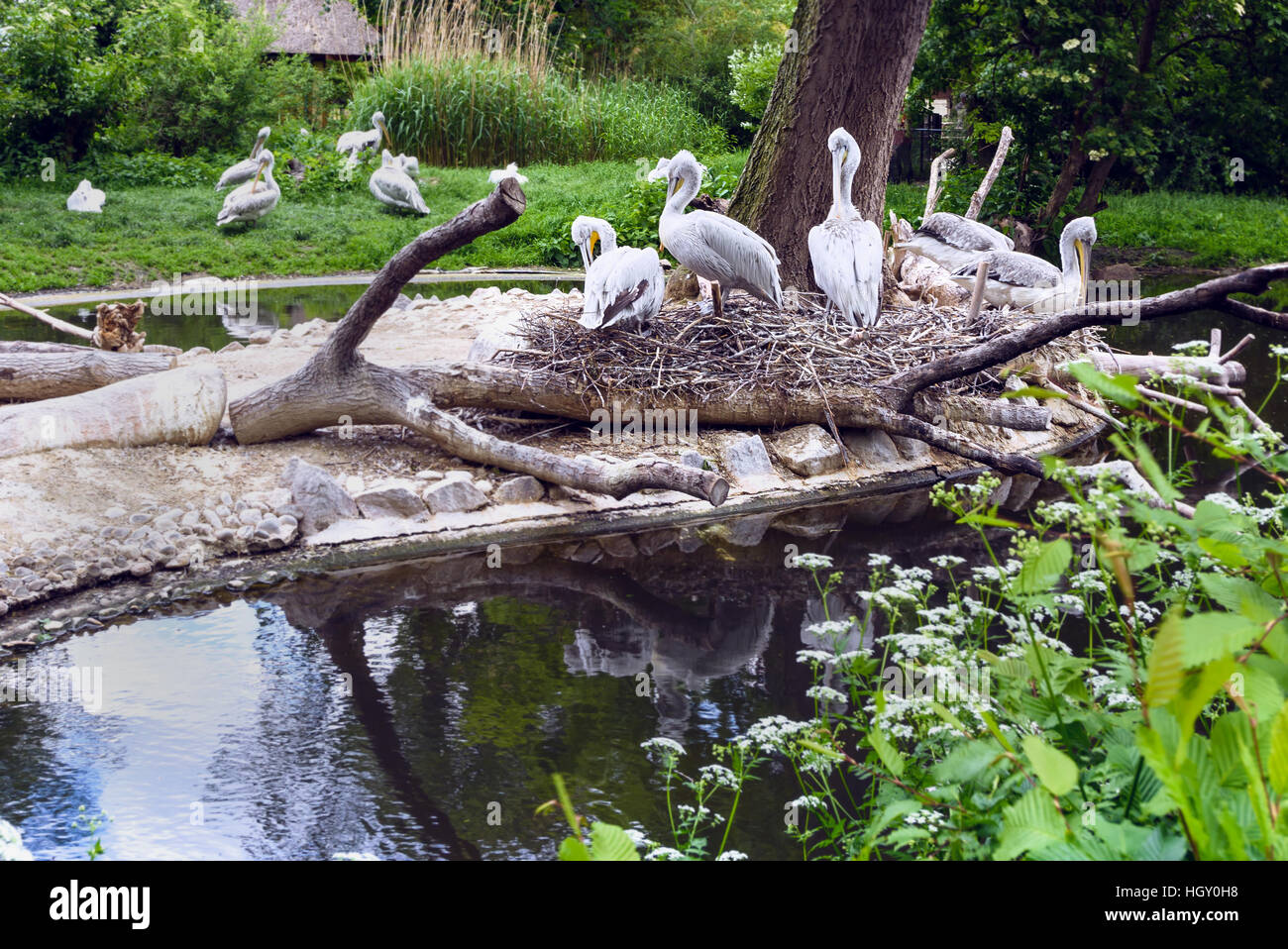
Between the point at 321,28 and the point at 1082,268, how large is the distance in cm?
1904

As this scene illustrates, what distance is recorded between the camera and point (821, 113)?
7457 mm

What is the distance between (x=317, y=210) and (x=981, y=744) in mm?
13659

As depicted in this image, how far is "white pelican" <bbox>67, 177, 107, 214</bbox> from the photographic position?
12.6m

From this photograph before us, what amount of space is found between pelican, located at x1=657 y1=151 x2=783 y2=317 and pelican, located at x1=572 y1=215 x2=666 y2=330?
0.29 m

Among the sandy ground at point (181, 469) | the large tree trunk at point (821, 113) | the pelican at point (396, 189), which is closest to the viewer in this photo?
the sandy ground at point (181, 469)

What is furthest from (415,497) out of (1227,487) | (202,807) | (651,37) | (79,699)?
(651,37)

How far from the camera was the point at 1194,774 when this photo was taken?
4.06 feet

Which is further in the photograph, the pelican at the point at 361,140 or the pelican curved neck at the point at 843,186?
the pelican at the point at 361,140

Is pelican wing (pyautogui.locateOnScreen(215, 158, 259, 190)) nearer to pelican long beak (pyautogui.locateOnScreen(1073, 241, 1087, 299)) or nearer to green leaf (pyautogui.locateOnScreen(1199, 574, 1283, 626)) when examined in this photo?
pelican long beak (pyautogui.locateOnScreen(1073, 241, 1087, 299))

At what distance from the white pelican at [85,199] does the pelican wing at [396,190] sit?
3133mm

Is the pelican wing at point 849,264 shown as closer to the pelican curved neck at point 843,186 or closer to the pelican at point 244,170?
the pelican curved neck at point 843,186

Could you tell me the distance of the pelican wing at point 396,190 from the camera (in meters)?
13.5

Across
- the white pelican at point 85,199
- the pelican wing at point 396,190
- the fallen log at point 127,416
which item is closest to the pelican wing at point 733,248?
the fallen log at point 127,416

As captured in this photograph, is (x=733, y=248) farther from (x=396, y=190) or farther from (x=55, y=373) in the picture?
(x=396, y=190)
